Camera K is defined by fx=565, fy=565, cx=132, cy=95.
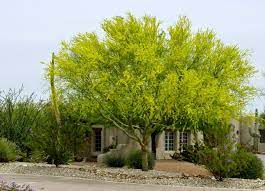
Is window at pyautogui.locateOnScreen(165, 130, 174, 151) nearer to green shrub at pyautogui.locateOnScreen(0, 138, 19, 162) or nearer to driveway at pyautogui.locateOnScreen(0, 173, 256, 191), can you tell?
green shrub at pyautogui.locateOnScreen(0, 138, 19, 162)

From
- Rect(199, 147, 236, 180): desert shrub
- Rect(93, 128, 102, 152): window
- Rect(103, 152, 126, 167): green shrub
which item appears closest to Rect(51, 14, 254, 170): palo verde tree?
→ Rect(199, 147, 236, 180): desert shrub

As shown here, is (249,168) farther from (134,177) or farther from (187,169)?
(187,169)

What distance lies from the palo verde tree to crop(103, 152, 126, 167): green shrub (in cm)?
438

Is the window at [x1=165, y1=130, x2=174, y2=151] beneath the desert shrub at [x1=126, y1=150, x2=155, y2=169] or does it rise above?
above

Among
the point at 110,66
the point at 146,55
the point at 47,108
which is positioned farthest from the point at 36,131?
the point at 146,55

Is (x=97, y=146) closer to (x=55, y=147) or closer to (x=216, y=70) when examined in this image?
(x=55, y=147)

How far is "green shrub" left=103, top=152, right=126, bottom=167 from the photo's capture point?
27188mm

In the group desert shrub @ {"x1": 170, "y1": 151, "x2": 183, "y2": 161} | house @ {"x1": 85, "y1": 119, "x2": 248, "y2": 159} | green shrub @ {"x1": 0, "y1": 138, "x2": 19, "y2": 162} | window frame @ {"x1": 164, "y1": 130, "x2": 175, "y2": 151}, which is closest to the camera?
green shrub @ {"x1": 0, "y1": 138, "x2": 19, "y2": 162}

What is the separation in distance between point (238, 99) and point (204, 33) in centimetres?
290

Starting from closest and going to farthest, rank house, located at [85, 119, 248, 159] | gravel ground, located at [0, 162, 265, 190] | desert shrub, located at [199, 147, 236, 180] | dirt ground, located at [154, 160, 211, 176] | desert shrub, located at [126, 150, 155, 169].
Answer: gravel ground, located at [0, 162, 265, 190], desert shrub, located at [199, 147, 236, 180], dirt ground, located at [154, 160, 211, 176], desert shrub, located at [126, 150, 155, 169], house, located at [85, 119, 248, 159]

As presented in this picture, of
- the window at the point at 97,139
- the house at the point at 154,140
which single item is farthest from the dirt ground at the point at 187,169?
the window at the point at 97,139

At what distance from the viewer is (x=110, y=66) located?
828 inches

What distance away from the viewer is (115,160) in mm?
27391

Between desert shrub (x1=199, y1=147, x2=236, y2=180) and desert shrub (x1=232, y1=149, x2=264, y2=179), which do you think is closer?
desert shrub (x1=199, y1=147, x2=236, y2=180)
